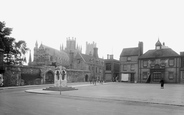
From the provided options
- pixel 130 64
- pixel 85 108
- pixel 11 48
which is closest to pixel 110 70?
pixel 130 64

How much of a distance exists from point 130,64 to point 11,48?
104 feet

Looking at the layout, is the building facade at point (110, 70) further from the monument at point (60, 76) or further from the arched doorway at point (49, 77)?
the monument at point (60, 76)

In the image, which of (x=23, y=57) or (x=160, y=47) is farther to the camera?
(x=160, y=47)

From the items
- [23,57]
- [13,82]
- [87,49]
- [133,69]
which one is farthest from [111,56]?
[87,49]

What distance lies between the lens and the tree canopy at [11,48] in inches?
1308

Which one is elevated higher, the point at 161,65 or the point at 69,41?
the point at 69,41

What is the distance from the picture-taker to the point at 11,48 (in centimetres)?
3538

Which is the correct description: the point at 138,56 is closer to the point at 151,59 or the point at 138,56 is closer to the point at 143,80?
the point at 151,59

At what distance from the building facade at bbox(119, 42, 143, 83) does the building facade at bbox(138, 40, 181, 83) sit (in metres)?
1.17

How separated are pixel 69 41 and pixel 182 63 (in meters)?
71.5

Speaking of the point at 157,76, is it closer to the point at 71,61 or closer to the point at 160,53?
the point at 160,53

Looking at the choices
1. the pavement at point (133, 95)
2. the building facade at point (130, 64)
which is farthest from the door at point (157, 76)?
the pavement at point (133, 95)

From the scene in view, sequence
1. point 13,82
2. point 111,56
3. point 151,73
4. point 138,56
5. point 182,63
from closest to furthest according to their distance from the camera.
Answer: point 13,82
point 182,63
point 151,73
point 138,56
point 111,56

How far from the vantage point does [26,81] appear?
37.2m
